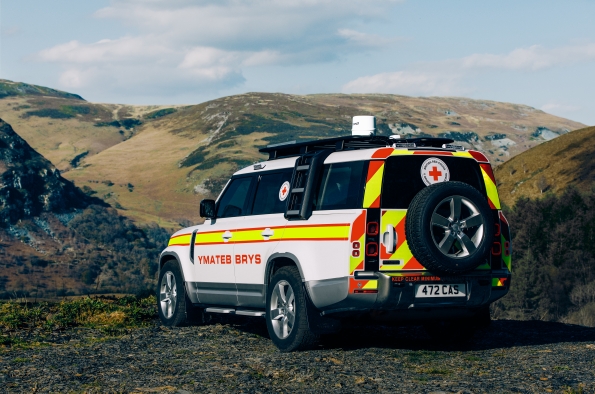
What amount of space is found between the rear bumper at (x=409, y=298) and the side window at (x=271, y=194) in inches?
52.0

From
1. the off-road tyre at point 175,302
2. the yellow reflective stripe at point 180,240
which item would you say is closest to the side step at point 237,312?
the off-road tyre at point 175,302

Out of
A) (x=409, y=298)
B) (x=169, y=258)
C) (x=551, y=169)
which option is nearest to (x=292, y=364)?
(x=409, y=298)

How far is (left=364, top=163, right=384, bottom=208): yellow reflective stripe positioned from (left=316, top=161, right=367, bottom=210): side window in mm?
60

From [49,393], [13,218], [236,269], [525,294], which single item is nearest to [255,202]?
[236,269]

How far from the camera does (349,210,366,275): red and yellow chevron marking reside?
8.09 m

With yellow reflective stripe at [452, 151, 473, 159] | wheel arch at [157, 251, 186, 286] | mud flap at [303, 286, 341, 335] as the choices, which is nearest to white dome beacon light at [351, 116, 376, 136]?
yellow reflective stripe at [452, 151, 473, 159]

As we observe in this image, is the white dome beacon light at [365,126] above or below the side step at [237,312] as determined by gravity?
above

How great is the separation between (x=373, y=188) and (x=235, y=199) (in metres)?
2.91

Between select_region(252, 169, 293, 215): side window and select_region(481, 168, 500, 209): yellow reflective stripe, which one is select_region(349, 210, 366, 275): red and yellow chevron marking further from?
select_region(481, 168, 500, 209): yellow reflective stripe

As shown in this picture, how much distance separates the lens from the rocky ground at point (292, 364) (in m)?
6.96

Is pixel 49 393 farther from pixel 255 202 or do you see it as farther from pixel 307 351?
pixel 255 202

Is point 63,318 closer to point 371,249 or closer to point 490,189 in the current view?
point 371,249

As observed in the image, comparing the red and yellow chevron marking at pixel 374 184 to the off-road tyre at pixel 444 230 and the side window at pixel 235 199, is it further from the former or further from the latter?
the side window at pixel 235 199

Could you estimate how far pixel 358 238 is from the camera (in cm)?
810
